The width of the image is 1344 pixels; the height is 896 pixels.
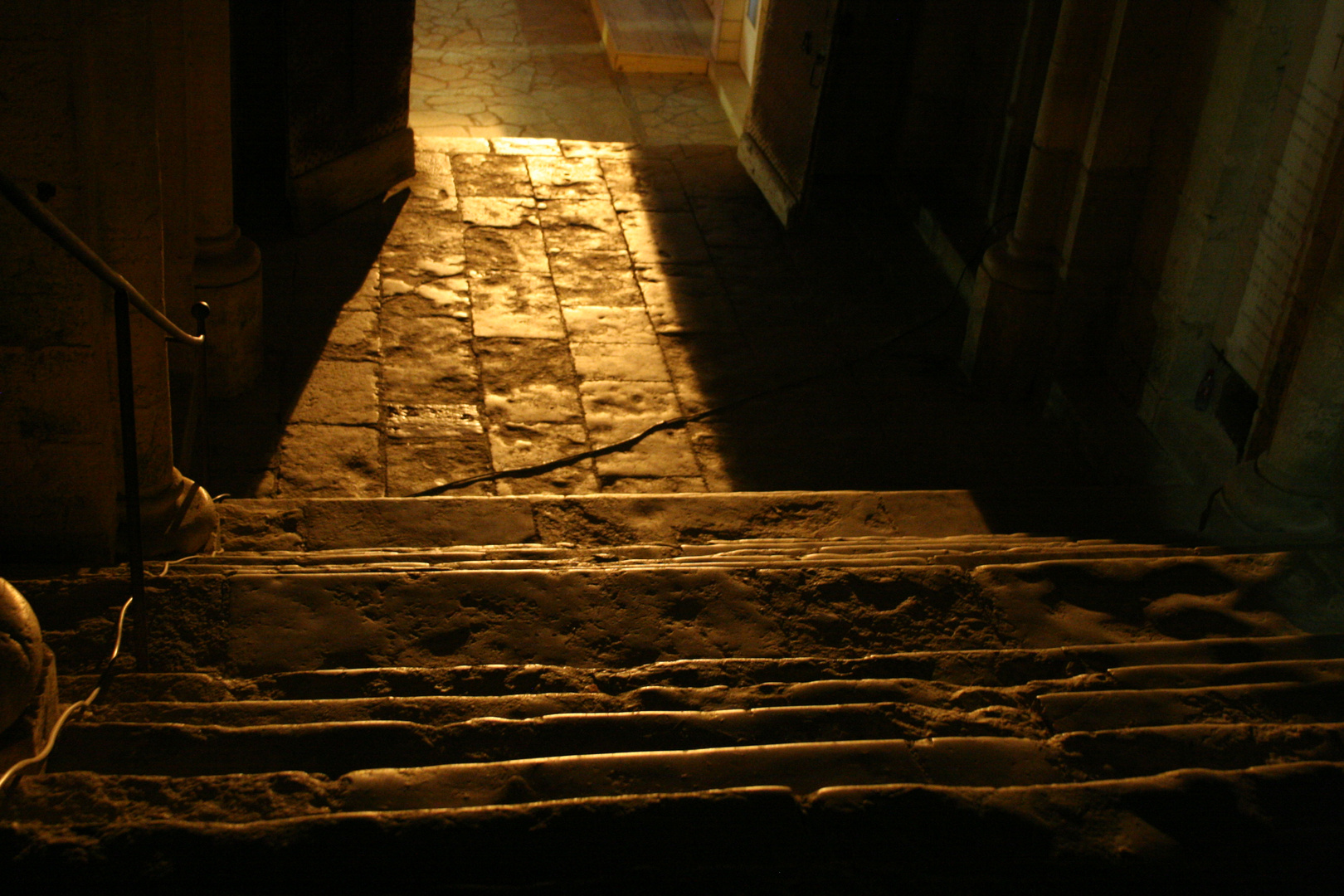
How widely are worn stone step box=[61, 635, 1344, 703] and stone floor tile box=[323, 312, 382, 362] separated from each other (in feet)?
10.3

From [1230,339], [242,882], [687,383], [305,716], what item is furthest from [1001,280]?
[242,882]

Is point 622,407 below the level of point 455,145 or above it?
below

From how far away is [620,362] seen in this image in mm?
5980

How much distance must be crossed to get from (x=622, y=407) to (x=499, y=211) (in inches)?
86.2

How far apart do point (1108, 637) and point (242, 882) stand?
7.37 ft

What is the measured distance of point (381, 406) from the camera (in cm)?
540

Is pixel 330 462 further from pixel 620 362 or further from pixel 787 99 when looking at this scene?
pixel 787 99

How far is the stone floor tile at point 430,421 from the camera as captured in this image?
5.24 metres

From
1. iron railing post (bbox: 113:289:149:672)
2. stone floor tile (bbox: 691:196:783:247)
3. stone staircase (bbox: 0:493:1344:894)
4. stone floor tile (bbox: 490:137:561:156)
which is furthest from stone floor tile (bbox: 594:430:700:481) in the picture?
stone floor tile (bbox: 490:137:561:156)

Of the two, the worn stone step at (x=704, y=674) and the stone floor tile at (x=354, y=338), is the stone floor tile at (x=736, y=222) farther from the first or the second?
the worn stone step at (x=704, y=674)

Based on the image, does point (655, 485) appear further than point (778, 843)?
Yes

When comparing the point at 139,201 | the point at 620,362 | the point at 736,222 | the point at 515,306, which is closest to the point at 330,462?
the point at 620,362

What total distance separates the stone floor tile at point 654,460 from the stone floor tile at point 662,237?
183 centimetres

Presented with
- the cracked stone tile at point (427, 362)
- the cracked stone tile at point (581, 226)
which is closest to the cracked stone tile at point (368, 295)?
the cracked stone tile at point (427, 362)
